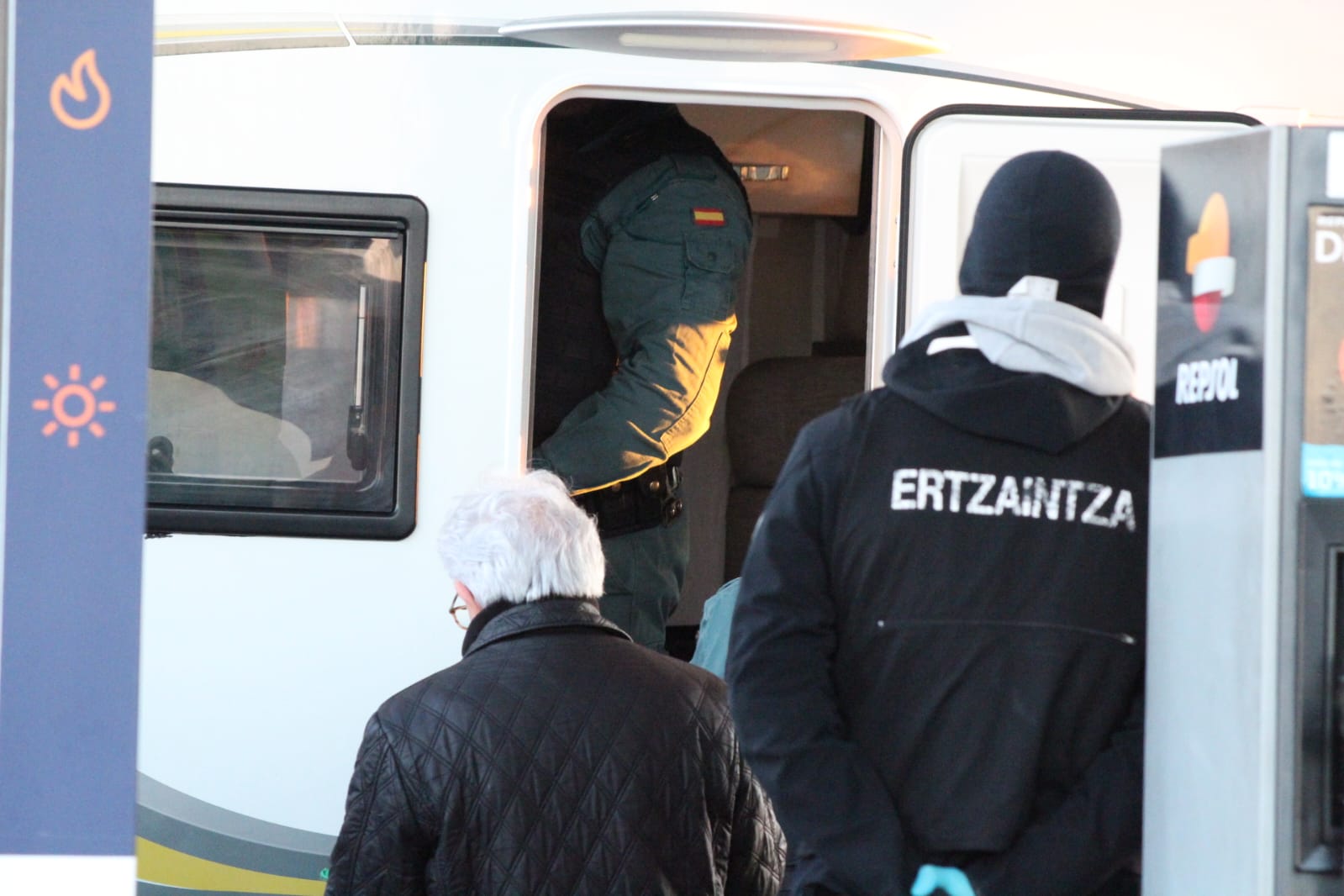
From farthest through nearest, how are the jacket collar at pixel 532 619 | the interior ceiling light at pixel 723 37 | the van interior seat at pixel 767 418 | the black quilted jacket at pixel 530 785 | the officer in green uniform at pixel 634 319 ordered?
the van interior seat at pixel 767 418
the officer in green uniform at pixel 634 319
the interior ceiling light at pixel 723 37
the jacket collar at pixel 532 619
the black quilted jacket at pixel 530 785

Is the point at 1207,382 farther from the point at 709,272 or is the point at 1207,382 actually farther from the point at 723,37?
the point at 709,272

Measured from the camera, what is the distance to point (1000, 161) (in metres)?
2.96

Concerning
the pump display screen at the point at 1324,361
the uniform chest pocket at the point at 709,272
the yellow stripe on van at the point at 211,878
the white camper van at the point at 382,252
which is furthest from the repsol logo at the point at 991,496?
the yellow stripe on van at the point at 211,878

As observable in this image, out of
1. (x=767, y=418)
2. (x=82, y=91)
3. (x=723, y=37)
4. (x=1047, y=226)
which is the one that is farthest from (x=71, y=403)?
(x=767, y=418)

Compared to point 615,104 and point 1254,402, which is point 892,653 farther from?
point 615,104

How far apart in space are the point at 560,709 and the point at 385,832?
0.28m

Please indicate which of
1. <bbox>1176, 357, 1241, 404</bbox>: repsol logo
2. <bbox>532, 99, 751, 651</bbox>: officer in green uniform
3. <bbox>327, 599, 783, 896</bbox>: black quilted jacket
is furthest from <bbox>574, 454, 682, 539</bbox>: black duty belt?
<bbox>1176, 357, 1241, 404</bbox>: repsol logo

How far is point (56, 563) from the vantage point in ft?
4.11

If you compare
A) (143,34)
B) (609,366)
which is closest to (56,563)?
(143,34)

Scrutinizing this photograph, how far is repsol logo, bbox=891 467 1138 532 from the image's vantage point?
167cm

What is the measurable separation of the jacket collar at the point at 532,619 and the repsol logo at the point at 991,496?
0.71 m

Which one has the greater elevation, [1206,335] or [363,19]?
[363,19]

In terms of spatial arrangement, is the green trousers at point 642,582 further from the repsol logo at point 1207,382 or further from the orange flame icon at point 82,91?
the orange flame icon at point 82,91

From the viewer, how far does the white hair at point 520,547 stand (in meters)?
2.26
